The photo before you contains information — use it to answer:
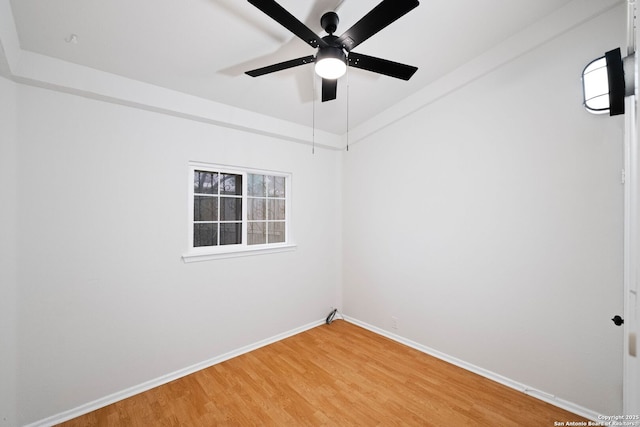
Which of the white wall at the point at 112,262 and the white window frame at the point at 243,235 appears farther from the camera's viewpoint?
the white window frame at the point at 243,235

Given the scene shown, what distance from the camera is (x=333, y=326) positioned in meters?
3.65

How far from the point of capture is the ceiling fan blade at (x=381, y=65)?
1746 millimetres

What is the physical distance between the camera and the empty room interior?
5.96 feet

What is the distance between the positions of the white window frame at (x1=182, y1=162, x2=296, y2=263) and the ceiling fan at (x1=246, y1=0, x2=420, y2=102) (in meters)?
1.34

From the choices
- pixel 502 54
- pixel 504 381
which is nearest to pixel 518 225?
pixel 504 381

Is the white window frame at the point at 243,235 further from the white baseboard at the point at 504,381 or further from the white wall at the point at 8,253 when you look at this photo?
the white baseboard at the point at 504,381

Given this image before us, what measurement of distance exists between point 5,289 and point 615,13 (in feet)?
15.4

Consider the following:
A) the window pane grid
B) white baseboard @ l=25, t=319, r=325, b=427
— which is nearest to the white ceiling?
the window pane grid

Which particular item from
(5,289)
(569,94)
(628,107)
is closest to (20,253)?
(5,289)

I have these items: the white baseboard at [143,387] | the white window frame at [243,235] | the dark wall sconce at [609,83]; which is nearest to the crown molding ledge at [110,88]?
the white window frame at [243,235]

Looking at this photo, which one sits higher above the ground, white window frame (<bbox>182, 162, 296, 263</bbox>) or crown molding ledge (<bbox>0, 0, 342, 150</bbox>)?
crown molding ledge (<bbox>0, 0, 342, 150</bbox>)

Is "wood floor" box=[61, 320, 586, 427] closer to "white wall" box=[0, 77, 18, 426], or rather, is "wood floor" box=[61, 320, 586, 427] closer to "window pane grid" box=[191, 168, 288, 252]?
"white wall" box=[0, 77, 18, 426]

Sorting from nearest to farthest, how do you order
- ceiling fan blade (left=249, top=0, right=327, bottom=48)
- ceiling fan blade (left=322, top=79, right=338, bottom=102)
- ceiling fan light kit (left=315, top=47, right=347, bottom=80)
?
ceiling fan blade (left=249, top=0, right=327, bottom=48) < ceiling fan light kit (left=315, top=47, right=347, bottom=80) < ceiling fan blade (left=322, top=79, right=338, bottom=102)

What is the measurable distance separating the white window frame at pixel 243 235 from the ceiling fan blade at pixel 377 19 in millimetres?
1874
